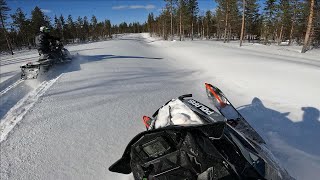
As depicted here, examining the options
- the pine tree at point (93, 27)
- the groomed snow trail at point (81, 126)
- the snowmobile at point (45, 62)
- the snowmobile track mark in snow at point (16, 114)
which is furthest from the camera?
the pine tree at point (93, 27)

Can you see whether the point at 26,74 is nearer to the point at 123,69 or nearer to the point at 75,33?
the point at 123,69

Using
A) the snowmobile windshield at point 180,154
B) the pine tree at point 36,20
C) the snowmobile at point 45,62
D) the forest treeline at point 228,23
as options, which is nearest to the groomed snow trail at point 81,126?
the snowmobile windshield at point 180,154

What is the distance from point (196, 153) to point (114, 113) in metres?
3.95

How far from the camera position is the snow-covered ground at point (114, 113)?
4.01m

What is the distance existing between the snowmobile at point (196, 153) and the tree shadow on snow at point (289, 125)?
2339 millimetres

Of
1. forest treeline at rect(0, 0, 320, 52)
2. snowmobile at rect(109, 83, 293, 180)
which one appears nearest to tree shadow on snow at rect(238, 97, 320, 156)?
snowmobile at rect(109, 83, 293, 180)

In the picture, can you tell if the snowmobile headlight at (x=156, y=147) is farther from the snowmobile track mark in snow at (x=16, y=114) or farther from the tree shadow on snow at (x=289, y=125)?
the snowmobile track mark in snow at (x=16, y=114)

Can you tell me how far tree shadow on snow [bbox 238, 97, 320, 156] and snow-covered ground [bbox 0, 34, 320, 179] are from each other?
0.02 meters

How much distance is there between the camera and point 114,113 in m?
6.11

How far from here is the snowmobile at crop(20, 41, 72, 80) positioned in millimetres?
10242

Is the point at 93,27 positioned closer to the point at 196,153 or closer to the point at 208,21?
the point at 208,21

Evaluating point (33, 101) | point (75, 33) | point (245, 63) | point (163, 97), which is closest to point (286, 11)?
point (245, 63)

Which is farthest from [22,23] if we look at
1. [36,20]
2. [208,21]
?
[208,21]

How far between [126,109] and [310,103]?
494 centimetres
